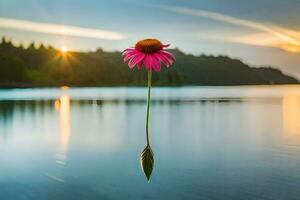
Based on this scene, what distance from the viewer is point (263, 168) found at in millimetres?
50156

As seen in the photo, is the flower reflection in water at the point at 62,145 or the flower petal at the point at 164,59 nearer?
the flower petal at the point at 164,59

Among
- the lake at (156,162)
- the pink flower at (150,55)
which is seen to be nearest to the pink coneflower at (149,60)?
the pink flower at (150,55)

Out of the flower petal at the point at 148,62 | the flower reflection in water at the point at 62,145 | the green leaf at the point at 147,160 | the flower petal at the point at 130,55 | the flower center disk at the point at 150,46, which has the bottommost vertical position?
the flower reflection in water at the point at 62,145

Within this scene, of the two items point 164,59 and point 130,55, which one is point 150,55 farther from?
point 130,55

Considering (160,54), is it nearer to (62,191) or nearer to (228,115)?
(62,191)

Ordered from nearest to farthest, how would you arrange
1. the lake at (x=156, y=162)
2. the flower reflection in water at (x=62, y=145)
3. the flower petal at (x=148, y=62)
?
the flower petal at (x=148, y=62) → the lake at (x=156, y=162) → the flower reflection in water at (x=62, y=145)

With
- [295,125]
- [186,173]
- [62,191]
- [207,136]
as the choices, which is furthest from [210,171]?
[295,125]

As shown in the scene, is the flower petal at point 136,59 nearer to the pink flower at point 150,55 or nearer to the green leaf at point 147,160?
the pink flower at point 150,55

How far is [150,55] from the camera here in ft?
5.00

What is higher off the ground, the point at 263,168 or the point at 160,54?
the point at 160,54

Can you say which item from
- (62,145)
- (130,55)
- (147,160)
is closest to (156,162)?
(62,145)

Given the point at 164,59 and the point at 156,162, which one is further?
the point at 156,162

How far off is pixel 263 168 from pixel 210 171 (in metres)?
6.66

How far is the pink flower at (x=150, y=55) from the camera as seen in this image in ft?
4.84
